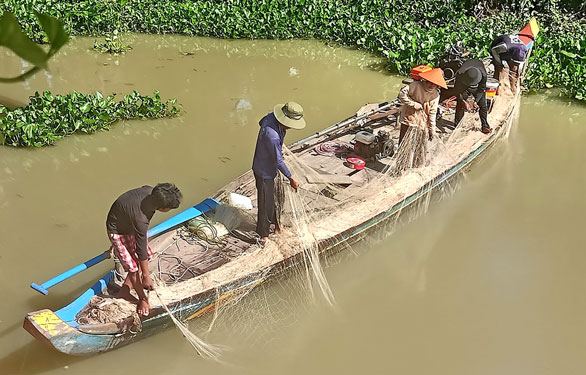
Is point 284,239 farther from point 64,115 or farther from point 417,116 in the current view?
point 64,115

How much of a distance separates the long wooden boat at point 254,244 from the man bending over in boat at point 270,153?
0.22 metres

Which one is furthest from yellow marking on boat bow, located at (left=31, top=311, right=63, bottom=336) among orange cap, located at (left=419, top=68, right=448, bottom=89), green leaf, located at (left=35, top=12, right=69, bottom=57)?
orange cap, located at (left=419, top=68, right=448, bottom=89)

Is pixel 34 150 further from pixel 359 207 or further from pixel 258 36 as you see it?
pixel 258 36

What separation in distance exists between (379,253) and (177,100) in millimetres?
3844

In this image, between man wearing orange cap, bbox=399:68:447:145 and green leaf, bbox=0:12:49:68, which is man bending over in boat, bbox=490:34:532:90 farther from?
green leaf, bbox=0:12:49:68

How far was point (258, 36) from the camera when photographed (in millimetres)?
9938

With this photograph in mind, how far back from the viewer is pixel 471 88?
5.82 m

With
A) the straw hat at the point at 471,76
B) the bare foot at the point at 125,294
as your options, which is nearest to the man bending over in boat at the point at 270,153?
the bare foot at the point at 125,294

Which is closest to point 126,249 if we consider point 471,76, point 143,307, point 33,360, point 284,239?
point 143,307

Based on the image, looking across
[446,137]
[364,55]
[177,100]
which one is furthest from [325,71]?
[446,137]

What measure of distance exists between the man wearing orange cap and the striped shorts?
2.92 metres

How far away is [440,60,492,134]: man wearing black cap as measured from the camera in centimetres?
569

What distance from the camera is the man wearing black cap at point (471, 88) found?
5.69 metres

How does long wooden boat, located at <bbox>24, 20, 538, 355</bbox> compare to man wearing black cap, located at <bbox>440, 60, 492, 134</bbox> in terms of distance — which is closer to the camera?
long wooden boat, located at <bbox>24, 20, 538, 355</bbox>
